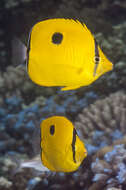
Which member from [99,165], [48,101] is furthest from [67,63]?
[48,101]

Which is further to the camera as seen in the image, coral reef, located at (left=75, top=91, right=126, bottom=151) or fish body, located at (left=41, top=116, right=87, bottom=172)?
coral reef, located at (left=75, top=91, right=126, bottom=151)

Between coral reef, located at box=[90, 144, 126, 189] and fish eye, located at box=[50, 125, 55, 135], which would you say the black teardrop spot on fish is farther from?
coral reef, located at box=[90, 144, 126, 189]

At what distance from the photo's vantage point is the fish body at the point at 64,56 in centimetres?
111

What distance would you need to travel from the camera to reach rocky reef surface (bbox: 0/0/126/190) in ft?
8.75

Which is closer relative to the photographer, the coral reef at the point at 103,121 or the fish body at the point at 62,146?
the fish body at the point at 62,146

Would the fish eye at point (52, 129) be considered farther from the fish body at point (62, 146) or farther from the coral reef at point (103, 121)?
the coral reef at point (103, 121)

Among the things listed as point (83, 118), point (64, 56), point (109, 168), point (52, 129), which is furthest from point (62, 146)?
point (83, 118)

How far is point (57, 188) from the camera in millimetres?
2795

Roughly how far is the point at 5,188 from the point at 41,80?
7.82ft

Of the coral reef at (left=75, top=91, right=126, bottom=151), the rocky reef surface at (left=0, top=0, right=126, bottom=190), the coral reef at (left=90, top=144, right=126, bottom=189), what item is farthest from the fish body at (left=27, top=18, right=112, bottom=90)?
the coral reef at (left=75, top=91, right=126, bottom=151)

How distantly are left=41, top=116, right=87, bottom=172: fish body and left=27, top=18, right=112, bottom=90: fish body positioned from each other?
1.04ft

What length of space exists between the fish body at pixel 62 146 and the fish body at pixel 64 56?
32 centimetres

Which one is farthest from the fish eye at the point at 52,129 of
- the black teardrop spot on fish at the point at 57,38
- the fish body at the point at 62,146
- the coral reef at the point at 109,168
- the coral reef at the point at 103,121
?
the coral reef at the point at 103,121

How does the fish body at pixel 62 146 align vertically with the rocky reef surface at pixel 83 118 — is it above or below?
above
